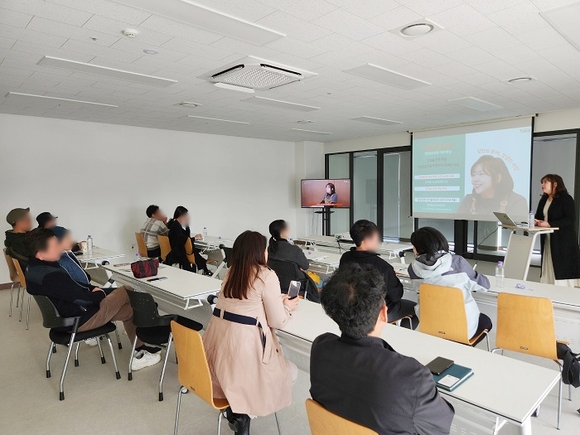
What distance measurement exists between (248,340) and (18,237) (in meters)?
3.65

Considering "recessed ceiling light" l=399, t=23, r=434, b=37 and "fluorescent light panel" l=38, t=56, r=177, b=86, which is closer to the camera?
"recessed ceiling light" l=399, t=23, r=434, b=37

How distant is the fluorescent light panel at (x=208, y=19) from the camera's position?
259 centimetres

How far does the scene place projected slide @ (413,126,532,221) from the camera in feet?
22.5

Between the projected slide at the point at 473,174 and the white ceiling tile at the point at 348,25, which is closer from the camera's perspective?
the white ceiling tile at the point at 348,25

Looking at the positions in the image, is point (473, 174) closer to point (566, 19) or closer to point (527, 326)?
point (566, 19)

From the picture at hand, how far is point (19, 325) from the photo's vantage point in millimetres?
4602

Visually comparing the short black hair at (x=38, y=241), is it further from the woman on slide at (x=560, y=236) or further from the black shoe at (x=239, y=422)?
the woman on slide at (x=560, y=236)

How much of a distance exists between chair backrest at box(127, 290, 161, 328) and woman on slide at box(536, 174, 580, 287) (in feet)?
13.9

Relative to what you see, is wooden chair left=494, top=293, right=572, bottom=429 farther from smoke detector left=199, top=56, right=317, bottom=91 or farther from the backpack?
smoke detector left=199, top=56, right=317, bottom=91

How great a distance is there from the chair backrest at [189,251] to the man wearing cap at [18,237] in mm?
1964

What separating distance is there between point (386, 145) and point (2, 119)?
23.9 ft

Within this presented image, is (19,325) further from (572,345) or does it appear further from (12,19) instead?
(572,345)

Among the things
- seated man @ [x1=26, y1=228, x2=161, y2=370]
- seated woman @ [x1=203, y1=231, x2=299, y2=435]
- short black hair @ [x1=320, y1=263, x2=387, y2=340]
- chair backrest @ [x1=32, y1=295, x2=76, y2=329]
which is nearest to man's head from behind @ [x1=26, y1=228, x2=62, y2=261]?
seated man @ [x1=26, y1=228, x2=161, y2=370]

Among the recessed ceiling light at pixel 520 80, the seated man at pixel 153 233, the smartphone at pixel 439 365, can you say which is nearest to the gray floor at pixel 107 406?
the smartphone at pixel 439 365
